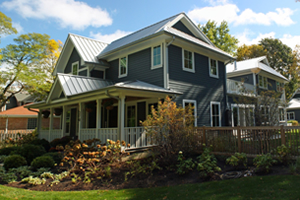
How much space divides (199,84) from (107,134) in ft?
21.3

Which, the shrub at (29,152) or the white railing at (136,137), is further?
the white railing at (136,137)

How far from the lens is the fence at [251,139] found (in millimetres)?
6957

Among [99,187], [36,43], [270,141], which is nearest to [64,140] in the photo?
[99,187]

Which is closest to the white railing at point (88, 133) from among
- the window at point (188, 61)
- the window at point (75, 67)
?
the window at point (188, 61)

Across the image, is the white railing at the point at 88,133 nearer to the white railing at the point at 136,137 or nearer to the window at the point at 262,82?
the white railing at the point at 136,137

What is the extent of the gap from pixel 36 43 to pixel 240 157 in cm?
2460

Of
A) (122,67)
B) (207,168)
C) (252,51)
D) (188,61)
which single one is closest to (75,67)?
(122,67)

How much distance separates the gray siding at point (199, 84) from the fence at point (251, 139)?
3.64 m

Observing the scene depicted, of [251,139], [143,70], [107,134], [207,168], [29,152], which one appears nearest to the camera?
[207,168]

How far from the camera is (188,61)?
13.0 meters

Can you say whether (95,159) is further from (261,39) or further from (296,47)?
(261,39)

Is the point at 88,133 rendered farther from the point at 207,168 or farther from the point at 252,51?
the point at 252,51

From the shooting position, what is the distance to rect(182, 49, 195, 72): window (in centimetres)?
1262

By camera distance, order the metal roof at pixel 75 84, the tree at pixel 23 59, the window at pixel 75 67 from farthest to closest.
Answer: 1. the tree at pixel 23 59
2. the window at pixel 75 67
3. the metal roof at pixel 75 84
